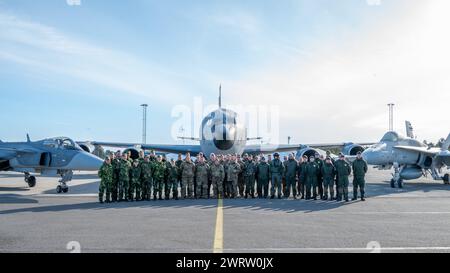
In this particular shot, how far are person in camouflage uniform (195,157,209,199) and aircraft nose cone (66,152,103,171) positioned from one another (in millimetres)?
4429

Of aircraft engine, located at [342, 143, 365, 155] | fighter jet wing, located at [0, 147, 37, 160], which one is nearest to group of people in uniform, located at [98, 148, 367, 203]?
fighter jet wing, located at [0, 147, 37, 160]

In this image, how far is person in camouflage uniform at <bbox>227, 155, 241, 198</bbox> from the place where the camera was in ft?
47.8

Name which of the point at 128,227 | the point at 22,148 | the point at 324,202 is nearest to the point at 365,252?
the point at 128,227

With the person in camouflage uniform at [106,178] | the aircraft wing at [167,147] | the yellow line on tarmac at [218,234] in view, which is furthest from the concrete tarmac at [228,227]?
the aircraft wing at [167,147]

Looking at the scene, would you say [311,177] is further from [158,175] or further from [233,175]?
[158,175]

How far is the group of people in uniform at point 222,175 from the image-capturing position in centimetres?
1363

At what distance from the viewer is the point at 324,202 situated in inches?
521

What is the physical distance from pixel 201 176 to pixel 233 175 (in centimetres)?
119

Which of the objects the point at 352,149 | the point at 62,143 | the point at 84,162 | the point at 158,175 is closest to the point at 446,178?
the point at 352,149

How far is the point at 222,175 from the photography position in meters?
14.5

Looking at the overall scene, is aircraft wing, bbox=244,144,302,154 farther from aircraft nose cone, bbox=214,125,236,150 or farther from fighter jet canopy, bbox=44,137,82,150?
fighter jet canopy, bbox=44,137,82,150

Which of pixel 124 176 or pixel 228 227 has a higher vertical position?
pixel 124 176
